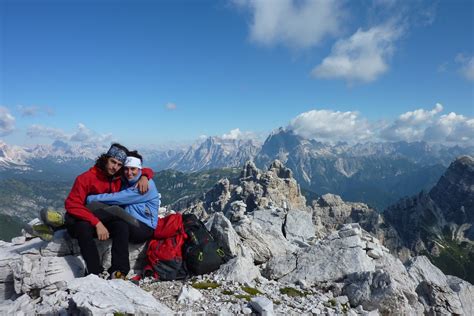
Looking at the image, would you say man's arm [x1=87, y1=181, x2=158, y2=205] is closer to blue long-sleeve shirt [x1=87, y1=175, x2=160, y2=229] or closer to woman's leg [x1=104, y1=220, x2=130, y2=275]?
blue long-sleeve shirt [x1=87, y1=175, x2=160, y2=229]

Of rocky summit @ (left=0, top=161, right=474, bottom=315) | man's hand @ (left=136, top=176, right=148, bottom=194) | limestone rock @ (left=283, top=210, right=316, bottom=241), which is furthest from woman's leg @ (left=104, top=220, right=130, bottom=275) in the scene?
limestone rock @ (left=283, top=210, right=316, bottom=241)

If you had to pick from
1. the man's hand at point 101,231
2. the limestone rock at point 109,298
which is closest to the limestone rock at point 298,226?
the man's hand at point 101,231

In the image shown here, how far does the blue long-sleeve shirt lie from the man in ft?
1.01

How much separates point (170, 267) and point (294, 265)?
5.94 m

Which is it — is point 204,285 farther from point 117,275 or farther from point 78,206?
point 78,206

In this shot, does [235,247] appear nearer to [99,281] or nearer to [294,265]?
[294,265]

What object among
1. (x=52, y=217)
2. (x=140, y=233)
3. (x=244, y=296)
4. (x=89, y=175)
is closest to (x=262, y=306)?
(x=244, y=296)

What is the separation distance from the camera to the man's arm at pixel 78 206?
35.9 ft

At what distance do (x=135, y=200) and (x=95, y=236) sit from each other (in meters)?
1.82

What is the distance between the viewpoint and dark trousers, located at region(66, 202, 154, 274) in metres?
10.8

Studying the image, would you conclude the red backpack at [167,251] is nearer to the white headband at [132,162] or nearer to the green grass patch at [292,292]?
the white headband at [132,162]

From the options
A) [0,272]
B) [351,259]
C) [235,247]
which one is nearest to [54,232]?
[0,272]

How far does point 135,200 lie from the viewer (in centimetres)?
1208

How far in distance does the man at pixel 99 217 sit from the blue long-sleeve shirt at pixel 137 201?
1.01ft
